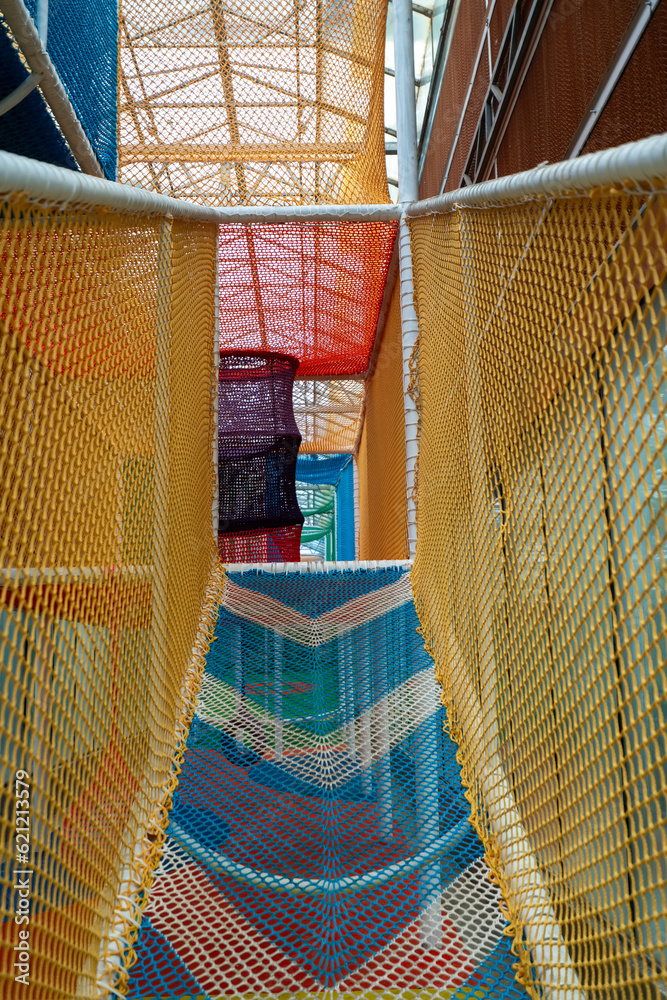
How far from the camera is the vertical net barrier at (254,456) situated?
400cm

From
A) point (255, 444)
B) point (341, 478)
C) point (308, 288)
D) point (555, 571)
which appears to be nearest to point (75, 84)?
point (308, 288)

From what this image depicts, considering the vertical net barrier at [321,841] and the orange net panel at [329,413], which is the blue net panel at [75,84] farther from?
the orange net panel at [329,413]

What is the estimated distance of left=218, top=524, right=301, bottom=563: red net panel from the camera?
4.03m

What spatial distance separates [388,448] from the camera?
383 centimetres

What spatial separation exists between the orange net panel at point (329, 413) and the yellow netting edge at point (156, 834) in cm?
411

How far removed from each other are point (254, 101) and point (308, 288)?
97 centimetres

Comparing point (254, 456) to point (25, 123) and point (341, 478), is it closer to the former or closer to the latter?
point (25, 123)

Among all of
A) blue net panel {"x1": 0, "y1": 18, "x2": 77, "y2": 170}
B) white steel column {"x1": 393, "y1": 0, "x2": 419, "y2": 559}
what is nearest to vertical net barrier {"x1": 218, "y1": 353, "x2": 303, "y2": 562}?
white steel column {"x1": 393, "y1": 0, "x2": 419, "y2": 559}

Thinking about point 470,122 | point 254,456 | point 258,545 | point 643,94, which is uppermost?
point 470,122

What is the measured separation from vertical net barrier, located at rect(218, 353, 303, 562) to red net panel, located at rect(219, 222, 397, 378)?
0.37 m

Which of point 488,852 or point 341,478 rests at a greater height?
point 341,478

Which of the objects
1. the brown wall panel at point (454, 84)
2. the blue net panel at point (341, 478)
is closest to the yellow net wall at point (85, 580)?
the brown wall panel at point (454, 84)

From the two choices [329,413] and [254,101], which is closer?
[254,101]

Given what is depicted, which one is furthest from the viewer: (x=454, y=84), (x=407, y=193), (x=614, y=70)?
(x=454, y=84)
